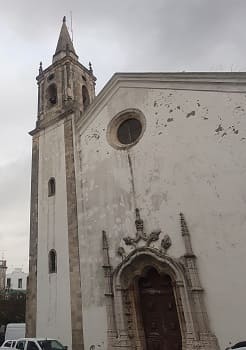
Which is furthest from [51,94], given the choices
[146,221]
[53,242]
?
[146,221]

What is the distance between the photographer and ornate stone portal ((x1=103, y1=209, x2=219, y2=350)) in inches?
423

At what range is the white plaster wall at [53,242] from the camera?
1376 cm

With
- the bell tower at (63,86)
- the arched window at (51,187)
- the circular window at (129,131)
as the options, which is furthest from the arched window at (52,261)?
the bell tower at (63,86)

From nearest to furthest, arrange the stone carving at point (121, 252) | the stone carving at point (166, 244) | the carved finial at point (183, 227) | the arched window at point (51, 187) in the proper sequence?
the carved finial at point (183, 227), the stone carving at point (166, 244), the stone carving at point (121, 252), the arched window at point (51, 187)

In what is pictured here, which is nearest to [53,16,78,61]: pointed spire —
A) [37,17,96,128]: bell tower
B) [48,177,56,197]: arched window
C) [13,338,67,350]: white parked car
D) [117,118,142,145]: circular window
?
[37,17,96,128]: bell tower

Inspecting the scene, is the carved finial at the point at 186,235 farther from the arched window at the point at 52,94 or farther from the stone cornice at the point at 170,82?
the arched window at the point at 52,94

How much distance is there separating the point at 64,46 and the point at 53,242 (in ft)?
38.5

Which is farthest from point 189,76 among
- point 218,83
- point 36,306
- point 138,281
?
point 36,306

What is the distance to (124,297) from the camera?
492 inches

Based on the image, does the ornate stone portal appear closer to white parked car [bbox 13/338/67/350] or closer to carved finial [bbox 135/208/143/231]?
carved finial [bbox 135/208/143/231]

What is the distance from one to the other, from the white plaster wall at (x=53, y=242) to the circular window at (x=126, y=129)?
2.88 m

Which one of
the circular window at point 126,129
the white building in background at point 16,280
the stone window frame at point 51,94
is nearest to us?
the circular window at point 126,129

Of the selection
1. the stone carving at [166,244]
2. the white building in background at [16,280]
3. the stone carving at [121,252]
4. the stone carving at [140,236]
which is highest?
the white building in background at [16,280]

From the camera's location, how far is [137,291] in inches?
504
